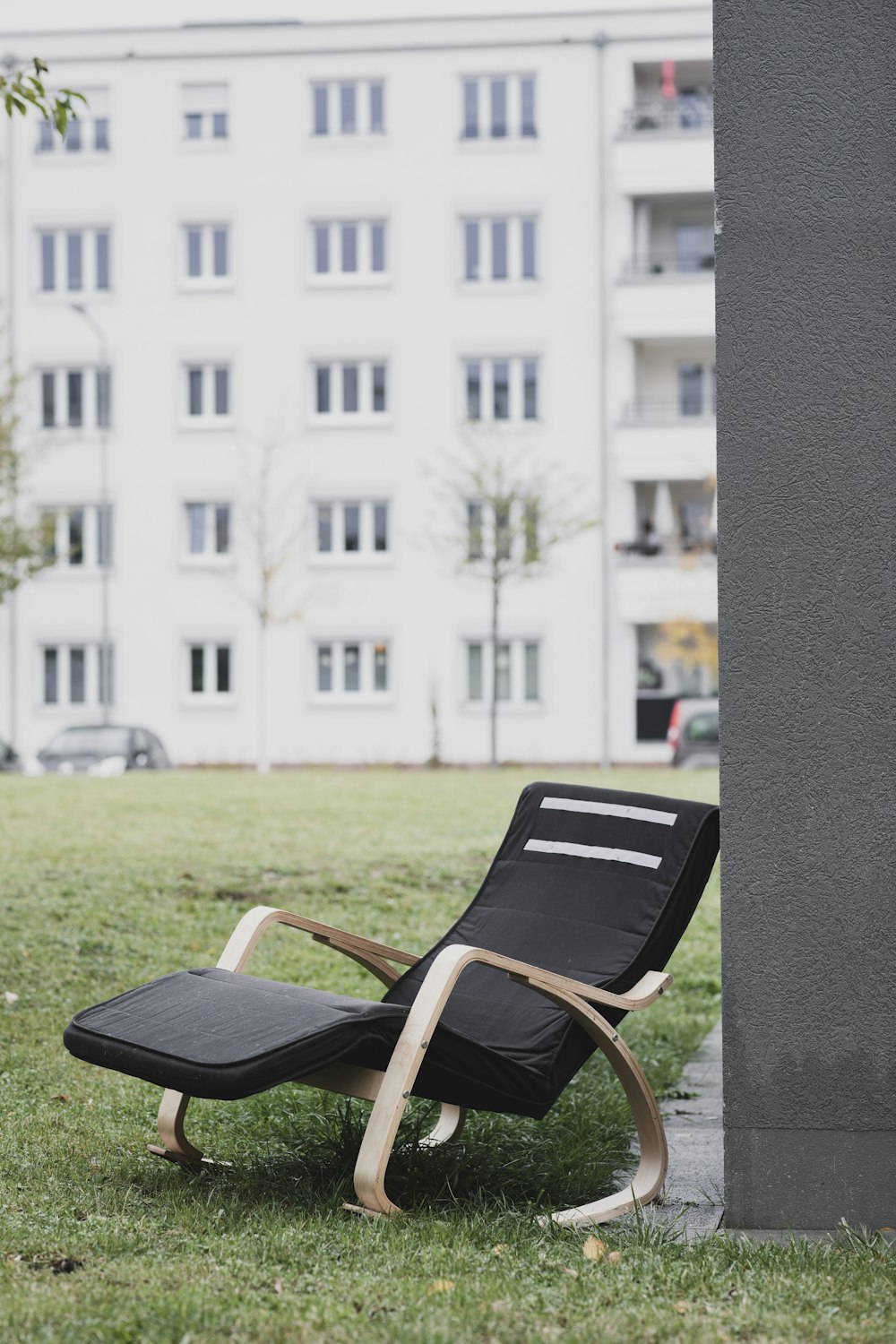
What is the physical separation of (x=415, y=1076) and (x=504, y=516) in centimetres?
2583

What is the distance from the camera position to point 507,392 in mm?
32562

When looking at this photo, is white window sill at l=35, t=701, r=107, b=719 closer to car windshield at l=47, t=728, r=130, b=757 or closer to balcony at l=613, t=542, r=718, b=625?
car windshield at l=47, t=728, r=130, b=757

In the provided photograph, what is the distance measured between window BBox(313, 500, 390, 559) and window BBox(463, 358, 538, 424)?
2852 mm

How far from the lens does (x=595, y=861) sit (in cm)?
479

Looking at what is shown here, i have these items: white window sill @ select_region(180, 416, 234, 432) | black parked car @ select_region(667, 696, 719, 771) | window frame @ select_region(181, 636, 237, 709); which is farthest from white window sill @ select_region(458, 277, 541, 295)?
black parked car @ select_region(667, 696, 719, 771)

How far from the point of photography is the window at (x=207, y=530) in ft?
108

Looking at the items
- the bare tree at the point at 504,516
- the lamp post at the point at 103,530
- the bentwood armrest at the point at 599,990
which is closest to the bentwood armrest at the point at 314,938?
the bentwood armrest at the point at 599,990

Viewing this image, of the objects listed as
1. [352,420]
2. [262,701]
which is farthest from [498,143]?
[262,701]

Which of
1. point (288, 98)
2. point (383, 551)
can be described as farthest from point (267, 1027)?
point (288, 98)

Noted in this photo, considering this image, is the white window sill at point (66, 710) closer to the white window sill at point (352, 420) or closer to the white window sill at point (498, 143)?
the white window sill at point (352, 420)

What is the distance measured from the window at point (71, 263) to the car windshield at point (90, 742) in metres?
11.9

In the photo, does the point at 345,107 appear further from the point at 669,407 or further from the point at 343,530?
the point at 669,407

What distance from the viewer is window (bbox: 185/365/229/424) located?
33156 millimetres

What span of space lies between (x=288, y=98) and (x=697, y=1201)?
32509 millimetres
